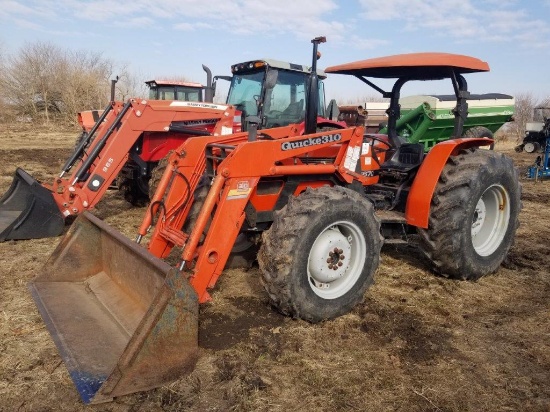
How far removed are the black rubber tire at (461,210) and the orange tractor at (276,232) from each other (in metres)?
0.01

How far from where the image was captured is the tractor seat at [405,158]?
500cm

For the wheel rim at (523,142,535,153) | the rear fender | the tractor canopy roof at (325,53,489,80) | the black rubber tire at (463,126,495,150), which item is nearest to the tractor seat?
the rear fender

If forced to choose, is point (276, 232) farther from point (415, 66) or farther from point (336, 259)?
point (415, 66)

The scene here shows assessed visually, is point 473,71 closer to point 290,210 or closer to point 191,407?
point 290,210

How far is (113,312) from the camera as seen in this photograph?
3555 millimetres

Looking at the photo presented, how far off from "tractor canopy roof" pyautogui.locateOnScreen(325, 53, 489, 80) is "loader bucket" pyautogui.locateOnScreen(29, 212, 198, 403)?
2.93 metres

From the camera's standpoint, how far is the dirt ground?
2748mm

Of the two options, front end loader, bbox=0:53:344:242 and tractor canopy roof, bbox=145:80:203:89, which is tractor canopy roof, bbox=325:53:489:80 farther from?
tractor canopy roof, bbox=145:80:203:89

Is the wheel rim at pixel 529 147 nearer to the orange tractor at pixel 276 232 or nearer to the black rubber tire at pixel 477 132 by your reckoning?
the black rubber tire at pixel 477 132

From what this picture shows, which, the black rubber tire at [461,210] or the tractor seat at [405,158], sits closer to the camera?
the black rubber tire at [461,210]

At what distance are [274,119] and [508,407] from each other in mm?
5529

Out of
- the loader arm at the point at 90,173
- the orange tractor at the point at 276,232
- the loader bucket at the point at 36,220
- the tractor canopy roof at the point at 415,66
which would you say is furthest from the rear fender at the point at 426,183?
the loader bucket at the point at 36,220

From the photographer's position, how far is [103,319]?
3459mm

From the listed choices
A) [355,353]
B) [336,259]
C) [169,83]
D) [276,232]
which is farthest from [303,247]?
[169,83]
